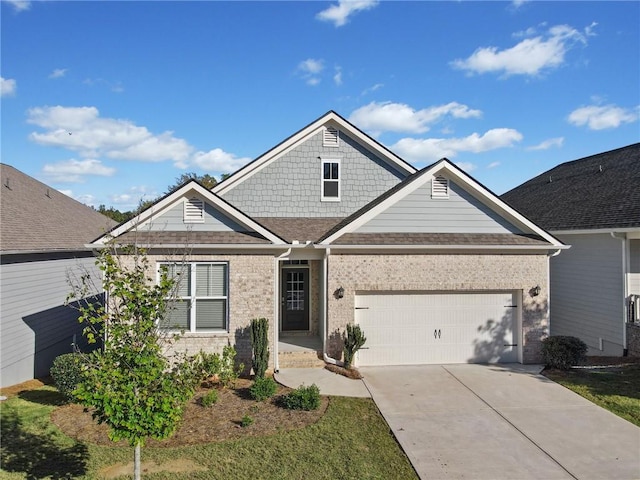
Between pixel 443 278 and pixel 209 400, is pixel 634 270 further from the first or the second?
pixel 209 400

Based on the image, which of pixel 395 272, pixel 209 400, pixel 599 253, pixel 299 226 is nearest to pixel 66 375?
pixel 209 400

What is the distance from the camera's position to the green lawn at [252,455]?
6.50 meters

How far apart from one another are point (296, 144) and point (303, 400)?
9.78 metres

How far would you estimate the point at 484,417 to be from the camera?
8.67m

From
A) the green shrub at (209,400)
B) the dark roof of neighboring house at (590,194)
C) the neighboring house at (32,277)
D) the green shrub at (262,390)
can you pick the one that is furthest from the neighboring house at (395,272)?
the neighboring house at (32,277)

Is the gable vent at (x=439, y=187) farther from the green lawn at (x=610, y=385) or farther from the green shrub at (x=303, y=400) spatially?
the green shrub at (x=303, y=400)

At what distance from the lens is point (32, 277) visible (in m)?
12.1

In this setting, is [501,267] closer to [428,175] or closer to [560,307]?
[428,175]

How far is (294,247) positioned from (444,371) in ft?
18.2

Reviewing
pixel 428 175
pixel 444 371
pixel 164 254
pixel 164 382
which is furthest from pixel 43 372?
pixel 428 175

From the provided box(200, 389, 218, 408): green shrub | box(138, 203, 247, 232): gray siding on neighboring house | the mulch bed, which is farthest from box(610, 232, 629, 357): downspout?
box(200, 389, 218, 408): green shrub

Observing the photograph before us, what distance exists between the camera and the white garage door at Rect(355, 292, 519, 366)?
12.4 m

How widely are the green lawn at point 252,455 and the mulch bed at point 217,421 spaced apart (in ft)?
0.76

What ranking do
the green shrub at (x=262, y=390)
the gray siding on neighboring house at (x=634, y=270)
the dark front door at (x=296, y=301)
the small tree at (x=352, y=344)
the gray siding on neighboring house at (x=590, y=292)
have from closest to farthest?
1. the green shrub at (x=262, y=390)
2. the small tree at (x=352, y=344)
3. the gray siding on neighboring house at (x=634, y=270)
4. the gray siding on neighboring house at (x=590, y=292)
5. the dark front door at (x=296, y=301)
